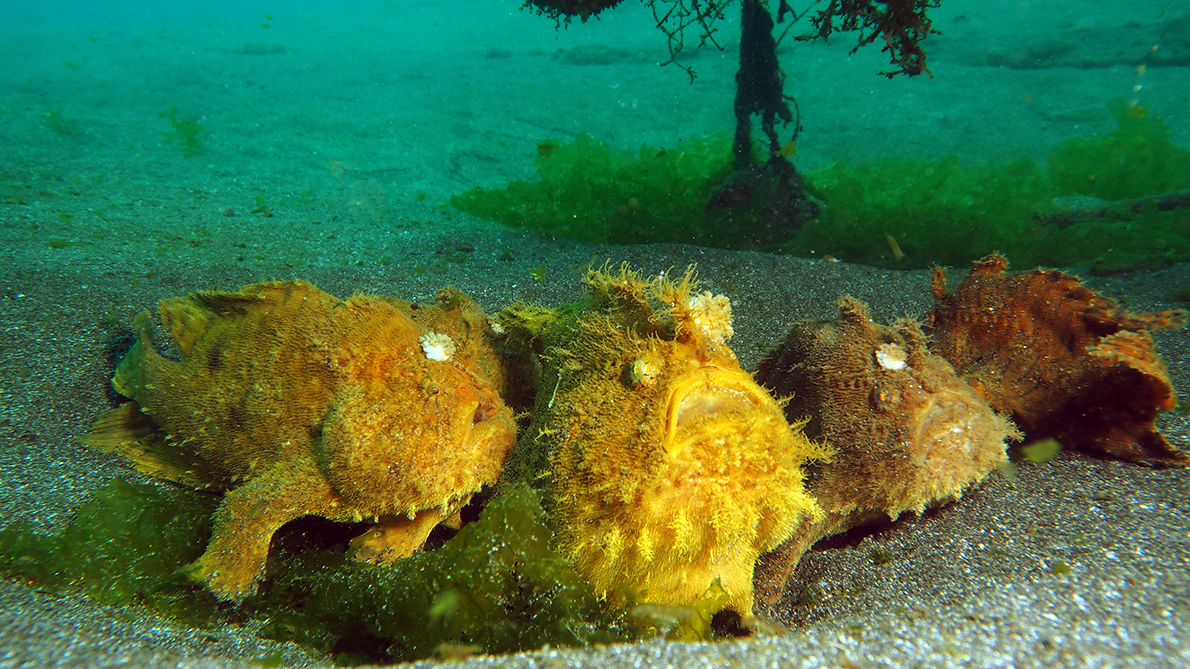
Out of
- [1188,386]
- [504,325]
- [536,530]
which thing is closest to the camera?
[536,530]

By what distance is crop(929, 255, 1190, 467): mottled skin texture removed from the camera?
2617 millimetres

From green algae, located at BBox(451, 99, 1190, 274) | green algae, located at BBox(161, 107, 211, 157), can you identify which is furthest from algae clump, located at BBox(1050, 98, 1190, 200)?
green algae, located at BBox(161, 107, 211, 157)

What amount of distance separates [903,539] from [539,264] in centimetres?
481

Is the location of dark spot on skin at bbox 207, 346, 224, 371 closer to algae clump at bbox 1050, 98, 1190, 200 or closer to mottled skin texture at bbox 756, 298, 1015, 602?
mottled skin texture at bbox 756, 298, 1015, 602

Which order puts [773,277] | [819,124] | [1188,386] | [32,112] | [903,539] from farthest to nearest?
[819,124] → [32,112] → [773,277] → [1188,386] → [903,539]

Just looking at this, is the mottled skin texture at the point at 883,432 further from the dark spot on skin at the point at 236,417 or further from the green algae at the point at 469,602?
the dark spot on skin at the point at 236,417

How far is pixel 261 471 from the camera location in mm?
2404

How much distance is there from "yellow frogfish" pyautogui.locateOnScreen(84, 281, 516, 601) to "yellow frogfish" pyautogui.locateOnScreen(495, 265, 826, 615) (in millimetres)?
525

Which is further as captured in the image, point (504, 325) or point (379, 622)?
point (504, 325)

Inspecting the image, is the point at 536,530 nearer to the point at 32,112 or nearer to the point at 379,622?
the point at 379,622

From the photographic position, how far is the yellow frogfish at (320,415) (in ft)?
7.34

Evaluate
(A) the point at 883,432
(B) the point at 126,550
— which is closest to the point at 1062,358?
(A) the point at 883,432

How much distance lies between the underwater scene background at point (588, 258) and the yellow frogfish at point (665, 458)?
22 cm

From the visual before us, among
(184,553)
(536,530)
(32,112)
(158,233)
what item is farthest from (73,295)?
(32,112)
